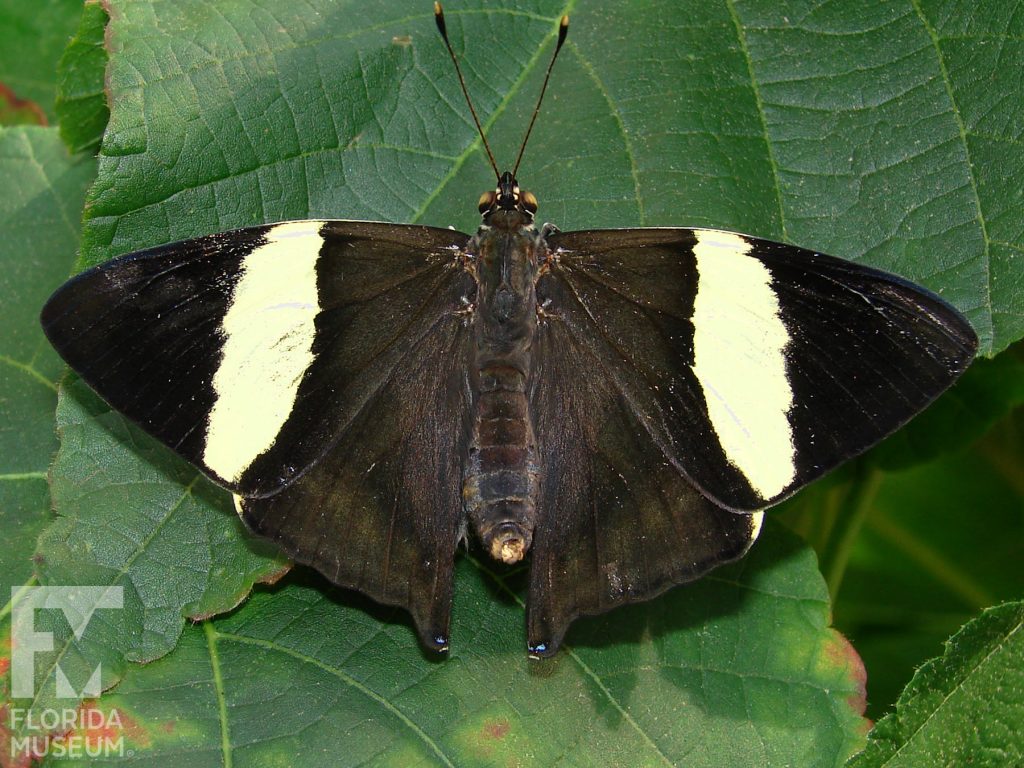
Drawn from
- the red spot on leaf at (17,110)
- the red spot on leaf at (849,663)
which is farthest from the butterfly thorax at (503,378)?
the red spot on leaf at (17,110)

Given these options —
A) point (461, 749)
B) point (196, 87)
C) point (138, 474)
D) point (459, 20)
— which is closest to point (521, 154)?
point (459, 20)

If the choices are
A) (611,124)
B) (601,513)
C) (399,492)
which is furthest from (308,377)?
(611,124)

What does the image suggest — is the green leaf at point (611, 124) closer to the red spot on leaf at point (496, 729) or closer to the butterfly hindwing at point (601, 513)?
the butterfly hindwing at point (601, 513)

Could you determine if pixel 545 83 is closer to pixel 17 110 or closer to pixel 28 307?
pixel 28 307

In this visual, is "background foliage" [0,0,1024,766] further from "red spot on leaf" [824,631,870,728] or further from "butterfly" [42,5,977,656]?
"butterfly" [42,5,977,656]

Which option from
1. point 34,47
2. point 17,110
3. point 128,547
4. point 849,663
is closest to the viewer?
point 128,547

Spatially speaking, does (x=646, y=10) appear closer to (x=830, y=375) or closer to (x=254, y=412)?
(x=830, y=375)
